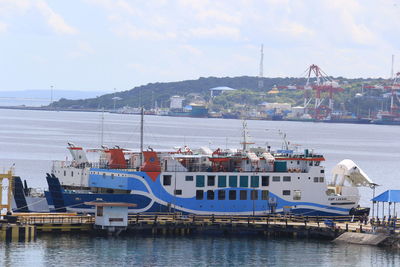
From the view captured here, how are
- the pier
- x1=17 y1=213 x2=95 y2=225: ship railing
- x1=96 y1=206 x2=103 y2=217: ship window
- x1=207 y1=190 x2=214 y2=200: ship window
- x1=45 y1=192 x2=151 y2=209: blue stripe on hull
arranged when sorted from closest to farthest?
x1=17 y1=213 x2=95 y2=225: ship railing < x1=96 y1=206 x2=103 y2=217: ship window < the pier < x1=45 y1=192 x2=151 y2=209: blue stripe on hull < x1=207 y1=190 x2=214 y2=200: ship window

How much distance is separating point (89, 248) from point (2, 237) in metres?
4.83

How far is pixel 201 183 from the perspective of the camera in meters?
61.1

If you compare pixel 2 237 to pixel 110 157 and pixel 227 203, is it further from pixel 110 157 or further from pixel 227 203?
pixel 227 203

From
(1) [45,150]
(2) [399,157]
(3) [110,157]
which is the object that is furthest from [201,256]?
(2) [399,157]

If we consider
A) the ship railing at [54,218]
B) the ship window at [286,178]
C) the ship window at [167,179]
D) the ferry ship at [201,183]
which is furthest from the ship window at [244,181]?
the ship railing at [54,218]

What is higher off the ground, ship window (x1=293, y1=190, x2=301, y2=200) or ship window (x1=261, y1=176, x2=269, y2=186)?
ship window (x1=261, y1=176, x2=269, y2=186)

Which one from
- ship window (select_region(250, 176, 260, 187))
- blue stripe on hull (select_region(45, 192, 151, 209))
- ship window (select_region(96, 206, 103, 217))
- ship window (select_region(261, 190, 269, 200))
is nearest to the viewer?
ship window (select_region(96, 206, 103, 217))

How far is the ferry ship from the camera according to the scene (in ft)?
197

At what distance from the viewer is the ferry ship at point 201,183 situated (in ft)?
197

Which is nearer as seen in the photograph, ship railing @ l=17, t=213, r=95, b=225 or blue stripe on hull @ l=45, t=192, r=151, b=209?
ship railing @ l=17, t=213, r=95, b=225

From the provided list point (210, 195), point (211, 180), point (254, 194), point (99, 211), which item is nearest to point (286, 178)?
point (254, 194)

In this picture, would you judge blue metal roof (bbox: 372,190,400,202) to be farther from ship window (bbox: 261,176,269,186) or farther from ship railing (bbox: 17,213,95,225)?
ship railing (bbox: 17,213,95,225)

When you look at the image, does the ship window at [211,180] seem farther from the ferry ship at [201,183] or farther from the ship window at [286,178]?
the ship window at [286,178]

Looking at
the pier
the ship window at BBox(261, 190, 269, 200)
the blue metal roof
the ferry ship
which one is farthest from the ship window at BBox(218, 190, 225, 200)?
the blue metal roof
